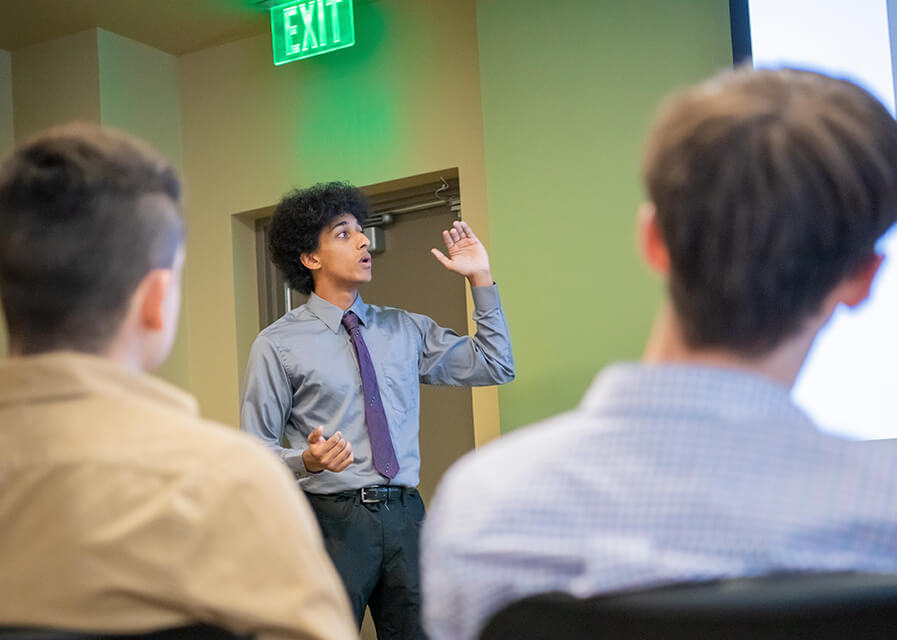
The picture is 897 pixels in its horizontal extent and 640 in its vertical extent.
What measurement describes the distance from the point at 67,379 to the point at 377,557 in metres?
1.80

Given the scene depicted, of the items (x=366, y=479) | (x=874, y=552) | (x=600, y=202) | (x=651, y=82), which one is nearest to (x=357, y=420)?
(x=366, y=479)

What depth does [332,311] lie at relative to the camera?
2980 mm

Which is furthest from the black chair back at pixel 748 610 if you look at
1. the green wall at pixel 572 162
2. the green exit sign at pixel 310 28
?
the green exit sign at pixel 310 28

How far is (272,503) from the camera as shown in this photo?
0.91m

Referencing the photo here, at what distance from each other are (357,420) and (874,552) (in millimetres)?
2114

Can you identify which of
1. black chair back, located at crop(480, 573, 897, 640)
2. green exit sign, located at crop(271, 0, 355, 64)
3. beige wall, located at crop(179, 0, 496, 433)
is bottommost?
black chair back, located at crop(480, 573, 897, 640)

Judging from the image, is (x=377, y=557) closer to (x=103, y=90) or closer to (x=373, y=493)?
(x=373, y=493)

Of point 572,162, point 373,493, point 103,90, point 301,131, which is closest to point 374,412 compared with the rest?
point 373,493

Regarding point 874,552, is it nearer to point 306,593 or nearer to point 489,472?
point 489,472

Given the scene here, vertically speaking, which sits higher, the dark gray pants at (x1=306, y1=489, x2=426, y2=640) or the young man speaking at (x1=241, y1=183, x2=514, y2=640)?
the young man speaking at (x1=241, y1=183, x2=514, y2=640)

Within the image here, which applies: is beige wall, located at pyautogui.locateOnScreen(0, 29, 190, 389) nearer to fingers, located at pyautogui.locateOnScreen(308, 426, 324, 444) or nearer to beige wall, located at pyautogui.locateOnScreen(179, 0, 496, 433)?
beige wall, located at pyautogui.locateOnScreen(179, 0, 496, 433)

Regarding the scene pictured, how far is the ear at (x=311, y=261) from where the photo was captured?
3141 mm

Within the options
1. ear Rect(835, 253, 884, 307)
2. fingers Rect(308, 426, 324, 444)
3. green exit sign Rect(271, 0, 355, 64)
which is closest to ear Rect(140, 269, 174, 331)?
ear Rect(835, 253, 884, 307)

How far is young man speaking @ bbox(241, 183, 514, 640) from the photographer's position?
2.67 meters
